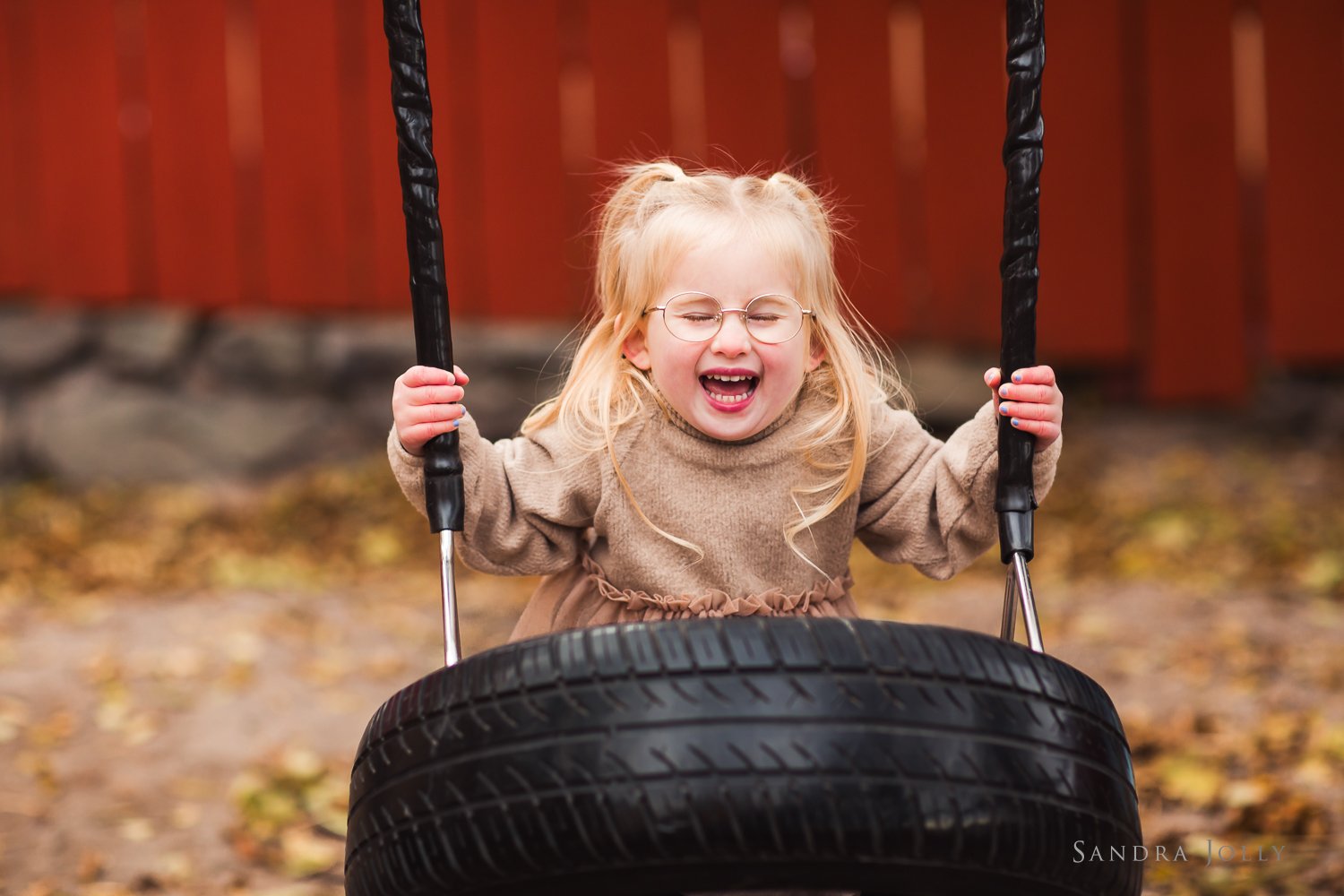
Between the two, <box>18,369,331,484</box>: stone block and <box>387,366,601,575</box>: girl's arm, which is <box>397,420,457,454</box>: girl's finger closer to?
<box>387,366,601,575</box>: girl's arm

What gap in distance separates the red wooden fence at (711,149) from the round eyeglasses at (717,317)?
332 cm

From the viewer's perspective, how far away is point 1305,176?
16.7ft

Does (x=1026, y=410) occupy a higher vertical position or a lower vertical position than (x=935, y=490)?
higher

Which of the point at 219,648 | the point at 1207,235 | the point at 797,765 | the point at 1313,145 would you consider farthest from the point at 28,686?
the point at 1313,145

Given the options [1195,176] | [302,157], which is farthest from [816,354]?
[302,157]

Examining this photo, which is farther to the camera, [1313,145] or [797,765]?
[1313,145]

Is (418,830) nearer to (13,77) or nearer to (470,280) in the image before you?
(470,280)

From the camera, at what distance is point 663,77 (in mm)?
5219

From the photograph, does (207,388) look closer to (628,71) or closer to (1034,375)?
(628,71)

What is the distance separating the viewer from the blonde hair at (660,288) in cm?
180

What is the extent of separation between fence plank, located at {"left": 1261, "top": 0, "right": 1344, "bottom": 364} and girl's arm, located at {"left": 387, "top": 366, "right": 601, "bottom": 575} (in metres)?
4.07

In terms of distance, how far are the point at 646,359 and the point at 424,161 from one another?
449 mm

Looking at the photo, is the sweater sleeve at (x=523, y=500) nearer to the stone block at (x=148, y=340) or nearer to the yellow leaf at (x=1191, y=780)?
the yellow leaf at (x=1191, y=780)

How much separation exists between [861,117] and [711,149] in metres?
0.60
